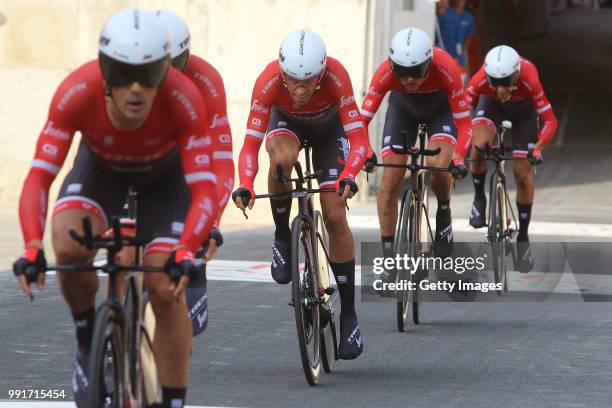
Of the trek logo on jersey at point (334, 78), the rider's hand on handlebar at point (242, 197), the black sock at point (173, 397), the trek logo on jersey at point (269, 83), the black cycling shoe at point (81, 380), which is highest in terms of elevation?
the trek logo on jersey at point (334, 78)

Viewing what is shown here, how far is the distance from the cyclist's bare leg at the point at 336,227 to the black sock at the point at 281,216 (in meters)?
0.59

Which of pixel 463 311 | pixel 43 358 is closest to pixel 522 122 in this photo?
pixel 463 311

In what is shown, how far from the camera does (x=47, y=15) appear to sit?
19984mm

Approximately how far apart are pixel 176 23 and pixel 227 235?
8.65 meters

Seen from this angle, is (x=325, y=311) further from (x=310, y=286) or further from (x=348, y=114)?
(x=348, y=114)

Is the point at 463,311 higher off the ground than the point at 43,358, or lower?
lower

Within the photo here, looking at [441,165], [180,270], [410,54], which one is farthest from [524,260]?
[180,270]

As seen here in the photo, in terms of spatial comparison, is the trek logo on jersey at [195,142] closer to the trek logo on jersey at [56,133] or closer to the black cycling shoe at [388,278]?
the trek logo on jersey at [56,133]

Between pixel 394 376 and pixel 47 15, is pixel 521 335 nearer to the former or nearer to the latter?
pixel 394 376

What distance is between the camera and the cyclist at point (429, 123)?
35.7 feet

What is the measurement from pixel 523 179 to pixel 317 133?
190 inches

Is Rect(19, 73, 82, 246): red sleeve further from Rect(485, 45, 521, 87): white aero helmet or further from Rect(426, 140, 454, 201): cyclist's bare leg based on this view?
Rect(485, 45, 521, 87): white aero helmet

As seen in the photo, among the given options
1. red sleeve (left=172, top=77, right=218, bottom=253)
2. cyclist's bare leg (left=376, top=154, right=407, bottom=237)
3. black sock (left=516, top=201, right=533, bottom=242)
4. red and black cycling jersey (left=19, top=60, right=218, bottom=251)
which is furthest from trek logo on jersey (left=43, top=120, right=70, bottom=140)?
black sock (left=516, top=201, right=533, bottom=242)

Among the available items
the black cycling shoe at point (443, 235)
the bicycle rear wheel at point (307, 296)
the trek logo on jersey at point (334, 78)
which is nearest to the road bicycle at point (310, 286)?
the bicycle rear wheel at point (307, 296)
